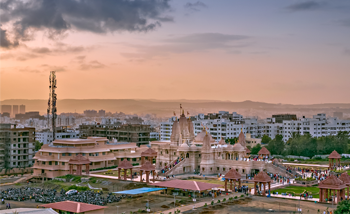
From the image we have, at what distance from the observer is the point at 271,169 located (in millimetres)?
70875

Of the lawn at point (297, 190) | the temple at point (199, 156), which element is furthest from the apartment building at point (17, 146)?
the lawn at point (297, 190)

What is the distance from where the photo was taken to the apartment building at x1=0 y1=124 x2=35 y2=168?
283ft

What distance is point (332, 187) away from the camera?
164 feet

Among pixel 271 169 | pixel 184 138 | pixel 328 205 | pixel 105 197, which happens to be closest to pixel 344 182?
pixel 328 205

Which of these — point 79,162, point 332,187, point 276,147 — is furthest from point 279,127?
point 332,187

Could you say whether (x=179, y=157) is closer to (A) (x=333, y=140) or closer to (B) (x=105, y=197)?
(B) (x=105, y=197)

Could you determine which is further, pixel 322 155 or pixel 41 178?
pixel 322 155

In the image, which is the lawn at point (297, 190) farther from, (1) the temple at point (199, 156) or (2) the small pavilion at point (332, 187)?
(1) the temple at point (199, 156)

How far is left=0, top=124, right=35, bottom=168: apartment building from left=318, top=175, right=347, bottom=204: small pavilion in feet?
189

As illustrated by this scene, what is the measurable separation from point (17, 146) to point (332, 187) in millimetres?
61640

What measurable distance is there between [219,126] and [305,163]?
4111 centimetres

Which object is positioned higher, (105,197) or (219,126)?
(219,126)

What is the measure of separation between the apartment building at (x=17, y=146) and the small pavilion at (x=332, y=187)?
5775 centimetres

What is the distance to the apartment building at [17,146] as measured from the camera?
86.1 m
